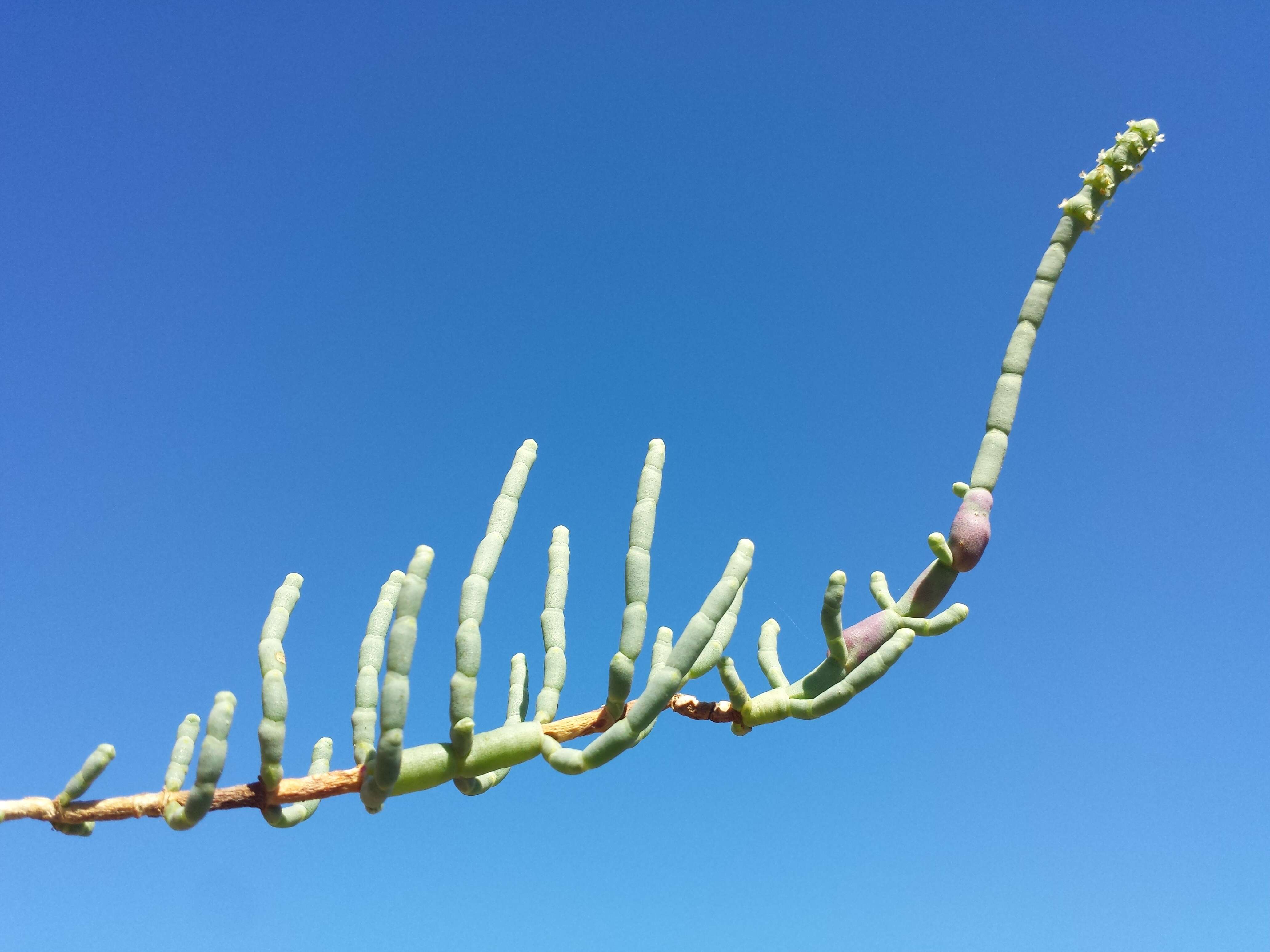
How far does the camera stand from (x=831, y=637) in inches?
90.8

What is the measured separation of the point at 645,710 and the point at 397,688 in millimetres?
558

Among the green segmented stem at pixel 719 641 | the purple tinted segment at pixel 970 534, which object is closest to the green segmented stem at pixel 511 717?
the green segmented stem at pixel 719 641

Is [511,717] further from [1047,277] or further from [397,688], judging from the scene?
[1047,277]

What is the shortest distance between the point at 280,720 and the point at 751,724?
3.77ft

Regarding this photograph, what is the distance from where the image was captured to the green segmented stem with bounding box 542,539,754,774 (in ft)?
6.95

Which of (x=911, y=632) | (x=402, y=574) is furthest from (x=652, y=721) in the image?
(x=402, y=574)

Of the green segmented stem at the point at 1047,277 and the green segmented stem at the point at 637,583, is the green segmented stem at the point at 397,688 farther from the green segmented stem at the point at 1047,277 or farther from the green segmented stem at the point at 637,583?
the green segmented stem at the point at 1047,277

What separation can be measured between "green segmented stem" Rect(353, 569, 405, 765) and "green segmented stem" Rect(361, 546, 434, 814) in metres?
0.17

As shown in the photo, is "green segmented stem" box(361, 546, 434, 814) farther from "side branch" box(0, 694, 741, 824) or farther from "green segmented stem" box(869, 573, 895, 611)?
"green segmented stem" box(869, 573, 895, 611)

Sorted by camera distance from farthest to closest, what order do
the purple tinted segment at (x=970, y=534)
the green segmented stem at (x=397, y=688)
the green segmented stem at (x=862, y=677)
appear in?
the purple tinted segment at (x=970, y=534)
the green segmented stem at (x=862, y=677)
the green segmented stem at (x=397, y=688)

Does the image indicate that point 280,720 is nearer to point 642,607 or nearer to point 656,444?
point 642,607

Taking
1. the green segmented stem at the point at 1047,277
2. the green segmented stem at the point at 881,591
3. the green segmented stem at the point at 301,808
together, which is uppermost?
the green segmented stem at the point at 1047,277

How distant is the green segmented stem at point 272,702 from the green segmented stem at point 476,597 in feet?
1.27

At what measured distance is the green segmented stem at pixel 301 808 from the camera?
2.20m
